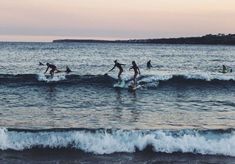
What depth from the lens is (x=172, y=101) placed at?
85.7 ft

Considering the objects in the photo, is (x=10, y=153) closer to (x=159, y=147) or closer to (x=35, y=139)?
(x=35, y=139)

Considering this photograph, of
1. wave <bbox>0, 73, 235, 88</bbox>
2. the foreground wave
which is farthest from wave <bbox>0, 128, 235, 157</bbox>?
the foreground wave

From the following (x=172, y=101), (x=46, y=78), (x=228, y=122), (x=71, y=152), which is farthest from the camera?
(x=46, y=78)

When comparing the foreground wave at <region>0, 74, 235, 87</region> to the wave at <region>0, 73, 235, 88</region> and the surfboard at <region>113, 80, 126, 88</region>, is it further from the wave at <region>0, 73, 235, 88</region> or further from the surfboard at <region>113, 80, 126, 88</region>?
the surfboard at <region>113, 80, 126, 88</region>

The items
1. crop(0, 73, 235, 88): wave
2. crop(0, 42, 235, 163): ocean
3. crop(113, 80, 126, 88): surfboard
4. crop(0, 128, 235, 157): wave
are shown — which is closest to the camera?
crop(0, 42, 235, 163): ocean

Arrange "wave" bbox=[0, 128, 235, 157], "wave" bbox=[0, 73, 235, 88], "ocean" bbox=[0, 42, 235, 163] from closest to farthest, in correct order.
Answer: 1. "ocean" bbox=[0, 42, 235, 163]
2. "wave" bbox=[0, 128, 235, 157]
3. "wave" bbox=[0, 73, 235, 88]

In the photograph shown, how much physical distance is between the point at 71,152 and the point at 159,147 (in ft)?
8.91

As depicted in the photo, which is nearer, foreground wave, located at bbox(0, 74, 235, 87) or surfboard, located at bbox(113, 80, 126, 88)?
surfboard, located at bbox(113, 80, 126, 88)

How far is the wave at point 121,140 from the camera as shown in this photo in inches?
628

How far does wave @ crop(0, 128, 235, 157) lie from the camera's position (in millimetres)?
15961

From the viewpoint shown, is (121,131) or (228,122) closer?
(121,131)

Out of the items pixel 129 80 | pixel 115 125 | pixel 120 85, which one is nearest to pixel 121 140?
pixel 115 125

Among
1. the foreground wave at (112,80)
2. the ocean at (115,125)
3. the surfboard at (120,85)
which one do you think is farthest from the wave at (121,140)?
the foreground wave at (112,80)

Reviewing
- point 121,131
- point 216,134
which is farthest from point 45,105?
point 216,134
